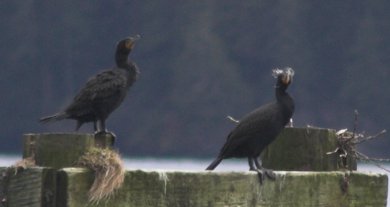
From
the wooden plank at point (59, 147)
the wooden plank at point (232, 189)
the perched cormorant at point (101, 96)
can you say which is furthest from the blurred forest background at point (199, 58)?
the wooden plank at point (59, 147)

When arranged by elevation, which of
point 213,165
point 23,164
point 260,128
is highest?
point 260,128

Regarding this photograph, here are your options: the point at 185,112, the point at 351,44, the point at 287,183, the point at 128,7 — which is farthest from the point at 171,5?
the point at 287,183

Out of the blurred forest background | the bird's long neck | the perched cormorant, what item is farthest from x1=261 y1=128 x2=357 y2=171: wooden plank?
the blurred forest background

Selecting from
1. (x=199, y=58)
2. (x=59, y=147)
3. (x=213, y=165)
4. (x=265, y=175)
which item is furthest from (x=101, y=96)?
(x=199, y=58)

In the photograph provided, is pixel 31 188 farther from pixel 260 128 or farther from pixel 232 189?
pixel 260 128

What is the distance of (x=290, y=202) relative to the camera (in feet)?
25.7

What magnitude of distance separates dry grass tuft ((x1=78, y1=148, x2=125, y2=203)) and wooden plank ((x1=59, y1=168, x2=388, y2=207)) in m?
0.04

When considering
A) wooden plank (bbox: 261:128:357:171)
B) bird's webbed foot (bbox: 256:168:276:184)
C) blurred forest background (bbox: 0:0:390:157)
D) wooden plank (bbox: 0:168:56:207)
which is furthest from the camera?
blurred forest background (bbox: 0:0:390:157)

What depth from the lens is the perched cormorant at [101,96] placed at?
983cm

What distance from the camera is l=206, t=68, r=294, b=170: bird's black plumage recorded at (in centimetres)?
909

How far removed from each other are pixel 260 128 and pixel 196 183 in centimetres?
176

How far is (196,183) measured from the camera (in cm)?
736

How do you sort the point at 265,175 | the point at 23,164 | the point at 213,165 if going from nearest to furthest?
the point at 23,164, the point at 265,175, the point at 213,165

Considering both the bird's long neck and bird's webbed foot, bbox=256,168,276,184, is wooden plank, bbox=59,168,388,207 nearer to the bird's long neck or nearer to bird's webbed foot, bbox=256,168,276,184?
bird's webbed foot, bbox=256,168,276,184
